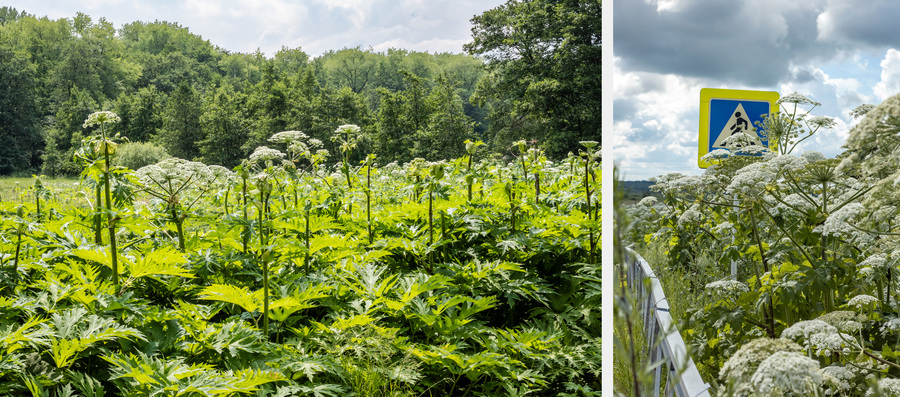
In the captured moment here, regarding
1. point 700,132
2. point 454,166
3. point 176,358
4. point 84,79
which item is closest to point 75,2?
point 84,79

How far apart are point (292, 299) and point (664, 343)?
0.96 meters

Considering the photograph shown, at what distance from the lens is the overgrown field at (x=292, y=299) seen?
47.1 inches

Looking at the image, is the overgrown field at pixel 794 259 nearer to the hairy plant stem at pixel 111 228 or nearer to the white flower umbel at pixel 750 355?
the white flower umbel at pixel 750 355

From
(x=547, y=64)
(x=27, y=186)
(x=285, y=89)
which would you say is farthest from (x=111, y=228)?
(x=285, y=89)

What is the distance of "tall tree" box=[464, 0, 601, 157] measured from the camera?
1044cm

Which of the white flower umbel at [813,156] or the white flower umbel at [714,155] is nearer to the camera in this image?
the white flower umbel at [813,156]

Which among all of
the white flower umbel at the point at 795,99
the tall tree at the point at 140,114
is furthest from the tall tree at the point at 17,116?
the white flower umbel at the point at 795,99

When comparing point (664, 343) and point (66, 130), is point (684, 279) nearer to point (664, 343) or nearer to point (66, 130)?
point (664, 343)

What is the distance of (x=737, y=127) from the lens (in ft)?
3.30

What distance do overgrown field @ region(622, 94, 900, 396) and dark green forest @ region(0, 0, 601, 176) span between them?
163 cm

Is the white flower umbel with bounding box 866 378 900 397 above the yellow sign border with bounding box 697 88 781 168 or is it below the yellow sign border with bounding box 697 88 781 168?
below

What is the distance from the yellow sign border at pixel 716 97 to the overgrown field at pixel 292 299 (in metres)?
0.71

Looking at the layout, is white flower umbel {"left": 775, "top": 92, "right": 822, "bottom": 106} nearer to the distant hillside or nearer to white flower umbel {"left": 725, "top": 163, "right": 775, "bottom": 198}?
white flower umbel {"left": 725, "top": 163, "right": 775, "bottom": 198}

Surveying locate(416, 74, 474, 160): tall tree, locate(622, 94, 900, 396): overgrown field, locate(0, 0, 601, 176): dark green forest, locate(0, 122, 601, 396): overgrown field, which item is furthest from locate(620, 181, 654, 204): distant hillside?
locate(416, 74, 474, 160): tall tree
